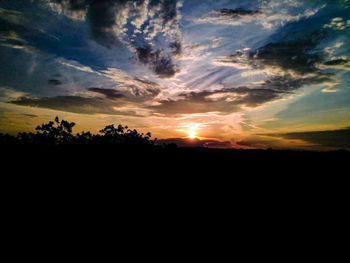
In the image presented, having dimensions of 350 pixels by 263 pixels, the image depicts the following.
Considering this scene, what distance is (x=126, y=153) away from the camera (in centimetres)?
2398

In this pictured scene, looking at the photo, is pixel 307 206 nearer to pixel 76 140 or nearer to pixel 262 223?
pixel 262 223

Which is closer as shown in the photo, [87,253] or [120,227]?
[87,253]

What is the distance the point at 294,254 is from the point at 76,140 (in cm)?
3726

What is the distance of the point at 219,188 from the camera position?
56.1 ft

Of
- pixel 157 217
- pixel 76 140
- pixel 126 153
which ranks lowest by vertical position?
pixel 157 217

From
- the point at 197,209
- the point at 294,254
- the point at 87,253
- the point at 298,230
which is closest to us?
the point at 87,253

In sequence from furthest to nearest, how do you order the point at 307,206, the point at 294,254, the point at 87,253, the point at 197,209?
the point at 307,206, the point at 197,209, the point at 294,254, the point at 87,253

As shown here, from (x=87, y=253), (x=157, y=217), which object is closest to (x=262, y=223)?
A: (x=157, y=217)

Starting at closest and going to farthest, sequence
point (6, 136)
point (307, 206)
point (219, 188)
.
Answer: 1. point (307, 206)
2. point (219, 188)
3. point (6, 136)

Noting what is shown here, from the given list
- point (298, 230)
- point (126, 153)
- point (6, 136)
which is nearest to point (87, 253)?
point (298, 230)

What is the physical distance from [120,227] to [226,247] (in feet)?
22.0

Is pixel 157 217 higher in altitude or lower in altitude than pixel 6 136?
lower

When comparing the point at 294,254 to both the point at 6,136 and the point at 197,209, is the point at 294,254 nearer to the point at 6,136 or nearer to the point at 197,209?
the point at 197,209

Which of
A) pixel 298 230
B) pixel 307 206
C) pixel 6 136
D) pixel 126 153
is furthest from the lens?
pixel 6 136
